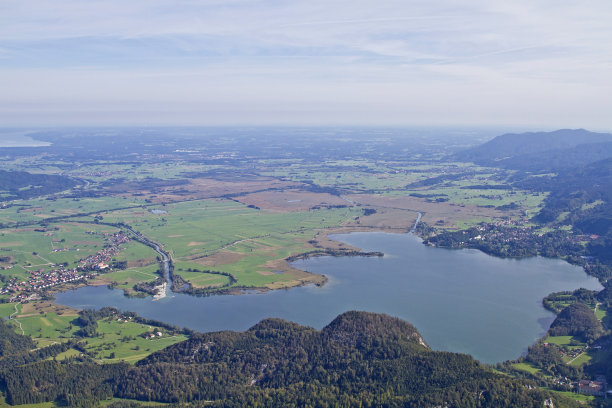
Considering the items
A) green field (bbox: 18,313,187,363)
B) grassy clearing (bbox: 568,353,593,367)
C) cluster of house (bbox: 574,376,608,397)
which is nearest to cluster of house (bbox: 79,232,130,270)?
green field (bbox: 18,313,187,363)

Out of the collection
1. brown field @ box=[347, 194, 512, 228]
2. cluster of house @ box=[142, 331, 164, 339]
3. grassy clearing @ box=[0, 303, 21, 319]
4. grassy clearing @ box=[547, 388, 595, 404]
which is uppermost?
brown field @ box=[347, 194, 512, 228]

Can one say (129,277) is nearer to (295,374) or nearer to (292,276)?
(292,276)

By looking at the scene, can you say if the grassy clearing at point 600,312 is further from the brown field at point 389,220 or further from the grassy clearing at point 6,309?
the grassy clearing at point 6,309

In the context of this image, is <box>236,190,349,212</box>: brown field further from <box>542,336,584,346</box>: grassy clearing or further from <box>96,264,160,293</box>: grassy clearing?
<box>542,336,584,346</box>: grassy clearing

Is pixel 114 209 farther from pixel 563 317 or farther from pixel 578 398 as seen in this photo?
pixel 578 398

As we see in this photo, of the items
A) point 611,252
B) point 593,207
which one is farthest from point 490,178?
point 611,252

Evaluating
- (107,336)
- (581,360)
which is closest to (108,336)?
(107,336)

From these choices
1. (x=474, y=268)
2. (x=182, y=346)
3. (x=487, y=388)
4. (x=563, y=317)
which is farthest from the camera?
(x=474, y=268)

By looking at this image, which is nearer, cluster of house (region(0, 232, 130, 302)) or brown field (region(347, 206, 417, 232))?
cluster of house (region(0, 232, 130, 302))
